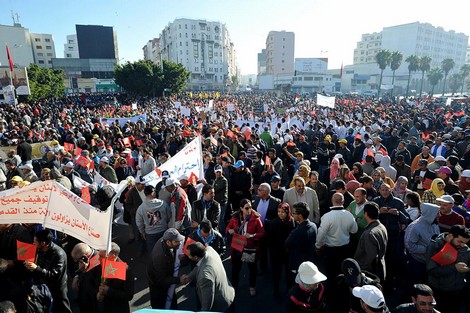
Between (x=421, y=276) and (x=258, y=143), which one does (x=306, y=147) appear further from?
(x=421, y=276)

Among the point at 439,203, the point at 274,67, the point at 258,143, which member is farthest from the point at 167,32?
the point at 439,203

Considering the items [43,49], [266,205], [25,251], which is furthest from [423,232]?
[43,49]

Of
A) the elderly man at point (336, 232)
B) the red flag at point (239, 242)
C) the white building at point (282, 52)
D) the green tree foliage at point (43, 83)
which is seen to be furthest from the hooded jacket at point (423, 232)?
the white building at point (282, 52)

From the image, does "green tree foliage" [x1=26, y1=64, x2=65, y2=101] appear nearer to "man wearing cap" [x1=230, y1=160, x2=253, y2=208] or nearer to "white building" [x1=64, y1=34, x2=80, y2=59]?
"man wearing cap" [x1=230, y1=160, x2=253, y2=208]

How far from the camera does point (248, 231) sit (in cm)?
490

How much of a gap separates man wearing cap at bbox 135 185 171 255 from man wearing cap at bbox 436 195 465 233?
4.38 m

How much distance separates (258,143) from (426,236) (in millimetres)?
7164

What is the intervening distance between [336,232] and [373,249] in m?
0.63

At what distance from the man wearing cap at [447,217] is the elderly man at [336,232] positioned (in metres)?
1.30

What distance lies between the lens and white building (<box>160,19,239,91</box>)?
98625 millimetres

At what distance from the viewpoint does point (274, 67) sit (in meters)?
108

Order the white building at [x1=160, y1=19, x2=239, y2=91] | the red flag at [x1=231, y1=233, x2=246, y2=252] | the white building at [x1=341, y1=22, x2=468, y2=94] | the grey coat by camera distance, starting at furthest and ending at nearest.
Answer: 1. the white building at [x1=160, y1=19, x2=239, y2=91]
2. the white building at [x1=341, y1=22, x2=468, y2=94]
3. the red flag at [x1=231, y1=233, x2=246, y2=252]
4. the grey coat

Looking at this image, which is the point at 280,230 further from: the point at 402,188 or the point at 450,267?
the point at 402,188

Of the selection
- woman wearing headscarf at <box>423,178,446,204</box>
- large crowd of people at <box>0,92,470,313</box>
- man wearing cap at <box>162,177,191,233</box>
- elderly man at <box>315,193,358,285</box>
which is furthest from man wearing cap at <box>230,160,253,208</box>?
woman wearing headscarf at <box>423,178,446,204</box>
